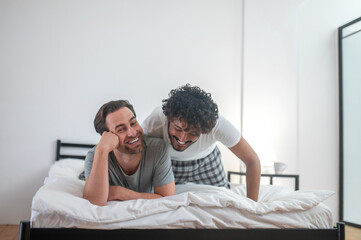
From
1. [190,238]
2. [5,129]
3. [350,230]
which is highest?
[5,129]

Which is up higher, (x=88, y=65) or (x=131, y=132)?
(x=88, y=65)

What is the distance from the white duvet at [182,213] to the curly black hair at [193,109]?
337 millimetres

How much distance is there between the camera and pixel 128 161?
4.73 feet

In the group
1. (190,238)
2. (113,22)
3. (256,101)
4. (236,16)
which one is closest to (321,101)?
(256,101)

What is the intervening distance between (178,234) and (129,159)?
437mm

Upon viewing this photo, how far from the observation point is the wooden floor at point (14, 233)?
2.54 meters

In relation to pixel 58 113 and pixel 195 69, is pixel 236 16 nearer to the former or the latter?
pixel 195 69

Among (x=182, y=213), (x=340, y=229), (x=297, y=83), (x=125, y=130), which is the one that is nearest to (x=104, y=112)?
(x=125, y=130)

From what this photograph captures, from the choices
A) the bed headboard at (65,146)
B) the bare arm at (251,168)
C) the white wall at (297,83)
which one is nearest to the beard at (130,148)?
the bare arm at (251,168)

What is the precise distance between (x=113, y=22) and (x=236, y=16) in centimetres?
124

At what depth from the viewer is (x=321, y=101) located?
11.5 feet

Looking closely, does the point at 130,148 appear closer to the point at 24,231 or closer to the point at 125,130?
the point at 125,130

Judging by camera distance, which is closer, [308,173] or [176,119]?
[176,119]

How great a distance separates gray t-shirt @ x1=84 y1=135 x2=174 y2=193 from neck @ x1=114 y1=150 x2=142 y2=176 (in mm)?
16
